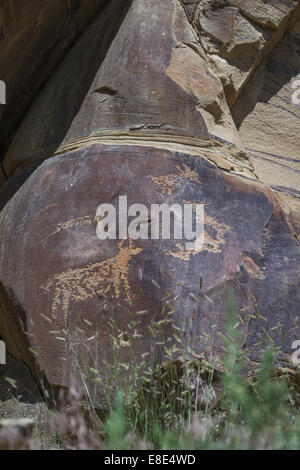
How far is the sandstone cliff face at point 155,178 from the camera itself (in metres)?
2.88

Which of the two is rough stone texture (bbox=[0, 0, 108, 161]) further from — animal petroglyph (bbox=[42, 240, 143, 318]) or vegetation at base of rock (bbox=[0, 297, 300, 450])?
vegetation at base of rock (bbox=[0, 297, 300, 450])

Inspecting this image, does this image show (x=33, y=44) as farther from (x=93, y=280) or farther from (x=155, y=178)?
(x=93, y=280)

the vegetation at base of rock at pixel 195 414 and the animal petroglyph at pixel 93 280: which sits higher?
the animal petroglyph at pixel 93 280

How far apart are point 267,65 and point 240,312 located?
175cm

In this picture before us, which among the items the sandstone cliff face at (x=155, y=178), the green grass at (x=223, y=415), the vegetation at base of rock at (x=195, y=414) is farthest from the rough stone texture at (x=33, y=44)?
the green grass at (x=223, y=415)

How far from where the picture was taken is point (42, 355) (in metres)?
2.94

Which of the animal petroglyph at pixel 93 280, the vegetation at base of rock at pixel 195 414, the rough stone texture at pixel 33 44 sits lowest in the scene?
the vegetation at base of rock at pixel 195 414

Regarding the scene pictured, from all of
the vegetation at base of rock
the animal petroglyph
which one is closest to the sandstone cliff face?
→ the animal petroglyph

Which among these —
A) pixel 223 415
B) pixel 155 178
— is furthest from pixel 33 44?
pixel 223 415

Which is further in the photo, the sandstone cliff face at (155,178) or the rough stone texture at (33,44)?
the rough stone texture at (33,44)

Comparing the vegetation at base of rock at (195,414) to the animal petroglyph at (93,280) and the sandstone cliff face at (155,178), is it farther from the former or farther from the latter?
the animal petroglyph at (93,280)

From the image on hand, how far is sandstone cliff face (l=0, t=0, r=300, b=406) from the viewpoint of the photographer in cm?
288
